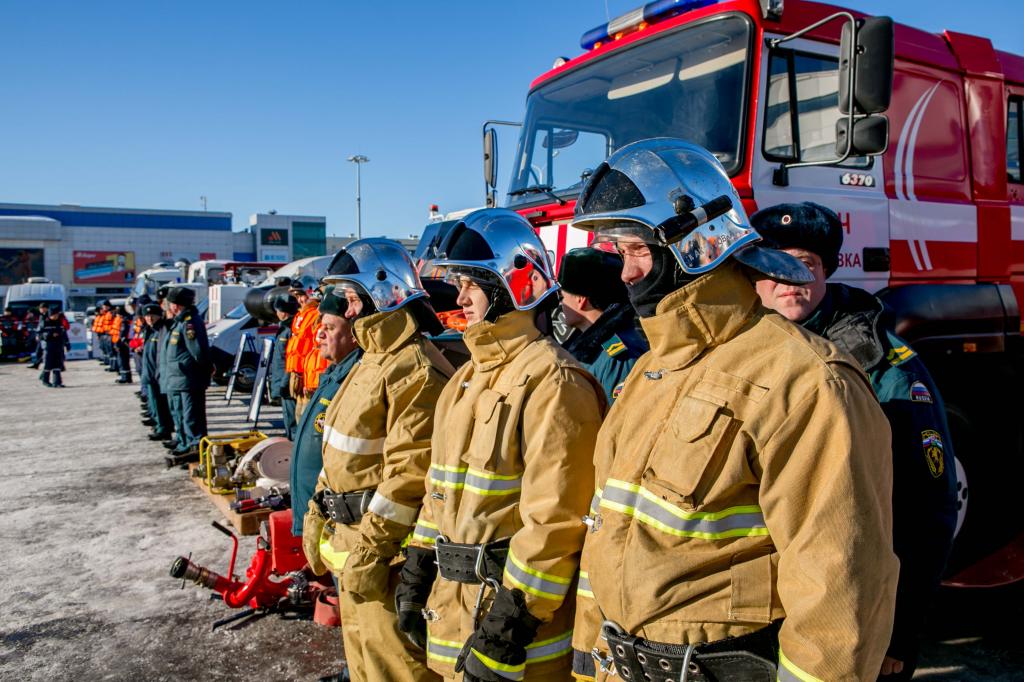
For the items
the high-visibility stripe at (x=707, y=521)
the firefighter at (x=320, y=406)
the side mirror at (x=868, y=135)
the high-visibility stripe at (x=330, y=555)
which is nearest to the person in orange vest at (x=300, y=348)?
the firefighter at (x=320, y=406)

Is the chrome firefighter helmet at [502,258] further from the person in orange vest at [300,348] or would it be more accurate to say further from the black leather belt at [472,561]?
the person in orange vest at [300,348]

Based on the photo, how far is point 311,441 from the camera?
406cm

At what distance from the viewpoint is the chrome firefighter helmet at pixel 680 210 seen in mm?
1817

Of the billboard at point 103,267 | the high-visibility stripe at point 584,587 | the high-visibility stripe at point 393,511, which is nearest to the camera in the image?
the high-visibility stripe at point 584,587

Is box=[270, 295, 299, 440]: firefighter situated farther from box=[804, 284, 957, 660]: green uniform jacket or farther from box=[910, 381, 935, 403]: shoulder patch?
box=[910, 381, 935, 403]: shoulder patch

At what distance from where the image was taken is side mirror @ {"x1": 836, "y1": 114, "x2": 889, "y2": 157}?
3.19 metres

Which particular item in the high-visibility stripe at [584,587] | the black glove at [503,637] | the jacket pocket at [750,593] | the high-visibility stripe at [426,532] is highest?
the jacket pocket at [750,593]

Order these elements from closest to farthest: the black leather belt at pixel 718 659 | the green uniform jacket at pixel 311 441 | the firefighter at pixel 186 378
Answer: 1. the black leather belt at pixel 718 659
2. the green uniform jacket at pixel 311 441
3. the firefighter at pixel 186 378

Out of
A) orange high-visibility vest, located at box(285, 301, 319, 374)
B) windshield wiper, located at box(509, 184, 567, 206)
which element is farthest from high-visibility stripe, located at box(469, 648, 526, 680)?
orange high-visibility vest, located at box(285, 301, 319, 374)

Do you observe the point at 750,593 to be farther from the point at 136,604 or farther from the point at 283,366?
the point at 283,366

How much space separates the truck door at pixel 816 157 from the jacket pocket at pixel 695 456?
220 cm

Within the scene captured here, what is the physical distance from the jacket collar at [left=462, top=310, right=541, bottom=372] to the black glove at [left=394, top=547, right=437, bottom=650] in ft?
2.42

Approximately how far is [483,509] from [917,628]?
4.27ft

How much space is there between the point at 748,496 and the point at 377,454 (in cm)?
204
